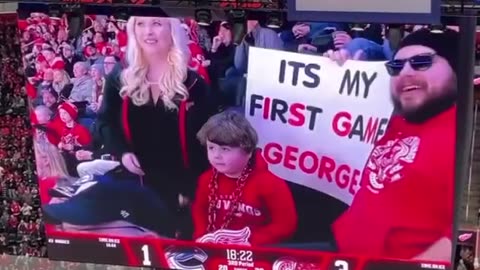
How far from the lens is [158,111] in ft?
22.1

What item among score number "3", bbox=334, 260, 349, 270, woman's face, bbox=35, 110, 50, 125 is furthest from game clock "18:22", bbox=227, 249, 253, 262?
woman's face, bbox=35, 110, 50, 125

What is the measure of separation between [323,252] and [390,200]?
24.7 inches

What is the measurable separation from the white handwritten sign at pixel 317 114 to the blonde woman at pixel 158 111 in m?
0.43

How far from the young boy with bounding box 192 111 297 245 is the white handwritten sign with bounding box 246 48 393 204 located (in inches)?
4.3

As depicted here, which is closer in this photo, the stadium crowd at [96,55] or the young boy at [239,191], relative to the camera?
the stadium crowd at [96,55]

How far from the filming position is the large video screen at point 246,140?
6297 mm

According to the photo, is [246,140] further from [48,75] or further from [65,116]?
[48,75]

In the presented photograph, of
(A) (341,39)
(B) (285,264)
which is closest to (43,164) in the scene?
(B) (285,264)

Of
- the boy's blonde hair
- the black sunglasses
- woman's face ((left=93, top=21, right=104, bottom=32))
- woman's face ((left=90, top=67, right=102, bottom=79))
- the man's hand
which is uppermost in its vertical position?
woman's face ((left=93, top=21, right=104, bottom=32))

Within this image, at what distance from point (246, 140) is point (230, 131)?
5.1 inches

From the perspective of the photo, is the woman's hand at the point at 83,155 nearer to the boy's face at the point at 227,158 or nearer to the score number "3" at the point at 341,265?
the boy's face at the point at 227,158

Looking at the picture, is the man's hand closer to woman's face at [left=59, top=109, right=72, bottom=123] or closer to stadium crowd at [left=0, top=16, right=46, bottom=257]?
woman's face at [left=59, top=109, right=72, bottom=123]

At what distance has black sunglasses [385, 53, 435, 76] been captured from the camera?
6117mm

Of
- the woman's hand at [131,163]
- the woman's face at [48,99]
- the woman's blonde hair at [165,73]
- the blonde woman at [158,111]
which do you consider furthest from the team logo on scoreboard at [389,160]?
the woman's face at [48,99]
